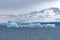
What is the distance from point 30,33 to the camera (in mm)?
4602

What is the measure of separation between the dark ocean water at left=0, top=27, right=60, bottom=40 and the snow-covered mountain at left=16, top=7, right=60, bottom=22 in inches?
7.6

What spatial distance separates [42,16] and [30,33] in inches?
16.4

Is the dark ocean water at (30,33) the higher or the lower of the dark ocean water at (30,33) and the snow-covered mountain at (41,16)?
the lower

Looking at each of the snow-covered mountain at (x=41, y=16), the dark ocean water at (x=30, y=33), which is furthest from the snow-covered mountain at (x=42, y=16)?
the dark ocean water at (x=30, y=33)

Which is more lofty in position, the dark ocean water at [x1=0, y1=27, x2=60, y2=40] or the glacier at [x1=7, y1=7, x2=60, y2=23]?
the glacier at [x1=7, y1=7, x2=60, y2=23]

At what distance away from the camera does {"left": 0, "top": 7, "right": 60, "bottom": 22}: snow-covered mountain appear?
4676mm

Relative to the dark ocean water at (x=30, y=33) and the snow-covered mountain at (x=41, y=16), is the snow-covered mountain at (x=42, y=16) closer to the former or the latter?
the snow-covered mountain at (x=41, y=16)

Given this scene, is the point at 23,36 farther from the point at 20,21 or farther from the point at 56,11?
the point at 56,11

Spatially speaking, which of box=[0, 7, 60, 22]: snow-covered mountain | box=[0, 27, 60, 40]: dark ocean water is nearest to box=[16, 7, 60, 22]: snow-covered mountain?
box=[0, 7, 60, 22]: snow-covered mountain

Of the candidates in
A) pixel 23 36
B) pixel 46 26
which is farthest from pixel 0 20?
pixel 46 26

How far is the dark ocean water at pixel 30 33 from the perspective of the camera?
178 inches

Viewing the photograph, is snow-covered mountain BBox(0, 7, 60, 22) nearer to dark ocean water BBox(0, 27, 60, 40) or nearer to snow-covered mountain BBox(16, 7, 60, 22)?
snow-covered mountain BBox(16, 7, 60, 22)

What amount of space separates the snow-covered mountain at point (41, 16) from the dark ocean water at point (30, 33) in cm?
19

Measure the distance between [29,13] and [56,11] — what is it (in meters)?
0.53
